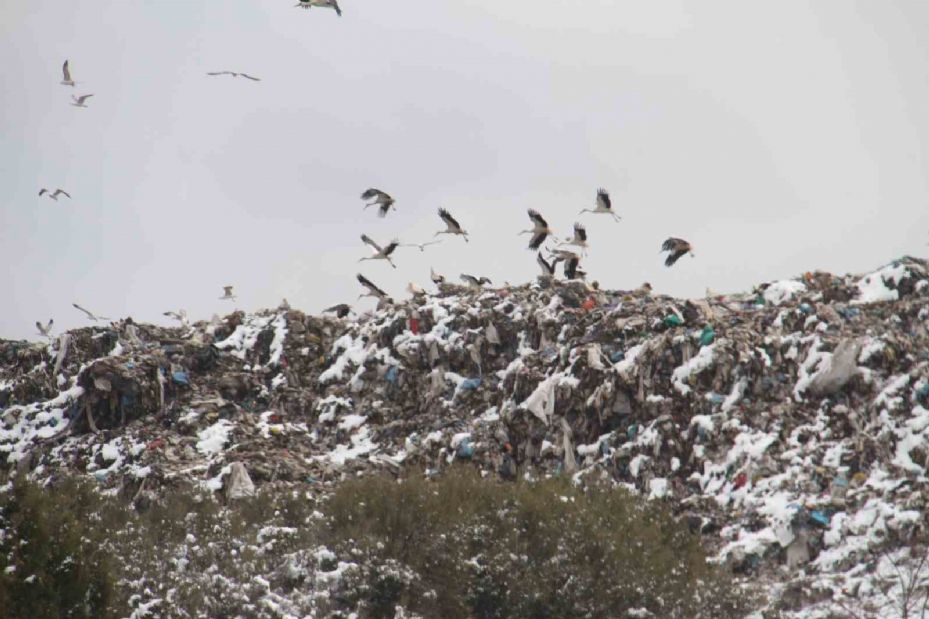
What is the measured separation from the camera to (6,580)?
8.98 m

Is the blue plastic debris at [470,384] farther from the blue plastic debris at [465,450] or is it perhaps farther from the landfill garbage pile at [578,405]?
the blue plastic debris at [465,450]

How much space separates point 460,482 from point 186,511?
3.45m

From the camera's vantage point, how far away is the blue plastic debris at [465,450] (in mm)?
15570

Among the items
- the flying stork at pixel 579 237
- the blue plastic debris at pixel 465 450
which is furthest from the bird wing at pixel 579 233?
the blue plastic debris at pixel 465 450

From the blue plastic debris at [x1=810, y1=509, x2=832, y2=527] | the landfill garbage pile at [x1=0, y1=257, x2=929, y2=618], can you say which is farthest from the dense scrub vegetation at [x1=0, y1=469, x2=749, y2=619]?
the blue plastic debris at [x1=810, y1=509, x2=832, y2=527]

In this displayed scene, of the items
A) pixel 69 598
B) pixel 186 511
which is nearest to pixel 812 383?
pixel 186 511

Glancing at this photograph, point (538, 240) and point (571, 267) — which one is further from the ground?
point (571, 267)

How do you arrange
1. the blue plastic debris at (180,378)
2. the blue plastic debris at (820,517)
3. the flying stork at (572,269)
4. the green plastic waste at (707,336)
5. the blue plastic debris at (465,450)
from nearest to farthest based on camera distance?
the blue plastic debris at (820,517)
the green plastic waste at (707,336)
the blue plastic debris at (465,450)
the blue plastic debris at (180,378)
the flying stork at (572,269)

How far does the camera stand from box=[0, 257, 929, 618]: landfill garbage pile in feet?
40.9

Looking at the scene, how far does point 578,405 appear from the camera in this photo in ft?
50.5

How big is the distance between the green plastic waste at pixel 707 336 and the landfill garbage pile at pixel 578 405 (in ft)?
0.10

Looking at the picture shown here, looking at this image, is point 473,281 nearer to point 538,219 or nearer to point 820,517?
point 538,219

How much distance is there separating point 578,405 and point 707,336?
2160 mm

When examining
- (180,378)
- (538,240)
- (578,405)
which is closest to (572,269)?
(538,240)
